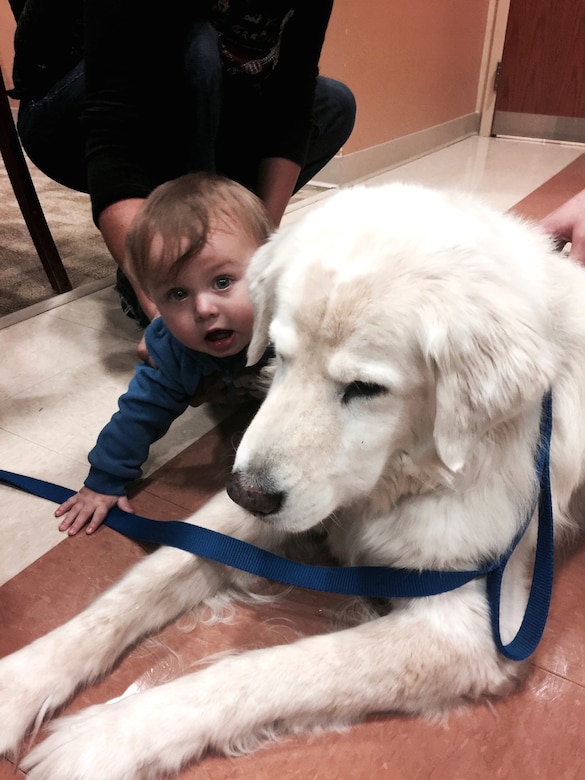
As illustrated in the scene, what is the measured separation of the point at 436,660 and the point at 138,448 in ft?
2.29

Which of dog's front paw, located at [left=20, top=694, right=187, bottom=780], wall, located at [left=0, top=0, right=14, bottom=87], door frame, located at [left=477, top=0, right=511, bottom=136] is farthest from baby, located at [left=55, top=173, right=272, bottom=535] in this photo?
door frame, located at [left=477, top=0, right=511, bottom=136]

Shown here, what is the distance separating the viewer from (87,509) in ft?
3.99

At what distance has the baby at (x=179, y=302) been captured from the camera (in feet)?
3.87

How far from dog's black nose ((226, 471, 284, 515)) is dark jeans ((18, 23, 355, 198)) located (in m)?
1.12

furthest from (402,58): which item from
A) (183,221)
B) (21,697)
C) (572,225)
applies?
(21,697)

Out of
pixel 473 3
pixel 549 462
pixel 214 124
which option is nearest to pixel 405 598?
pixel 549 462

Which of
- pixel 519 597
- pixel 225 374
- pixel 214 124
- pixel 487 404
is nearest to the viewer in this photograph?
pixel 487 404

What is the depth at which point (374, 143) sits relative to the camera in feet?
12.5

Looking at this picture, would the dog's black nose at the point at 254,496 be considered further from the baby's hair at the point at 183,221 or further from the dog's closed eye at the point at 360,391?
the baby's hair at the point at 183,221

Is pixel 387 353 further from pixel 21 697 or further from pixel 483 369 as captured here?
pixel 21 697

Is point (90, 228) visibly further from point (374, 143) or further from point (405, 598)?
point (405, 598)

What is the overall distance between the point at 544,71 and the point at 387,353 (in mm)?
4953

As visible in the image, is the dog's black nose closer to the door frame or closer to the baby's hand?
the baby's hand

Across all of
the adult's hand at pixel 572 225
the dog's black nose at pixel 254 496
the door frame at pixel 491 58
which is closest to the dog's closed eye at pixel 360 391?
the dog's black nose at pixel 254 496
